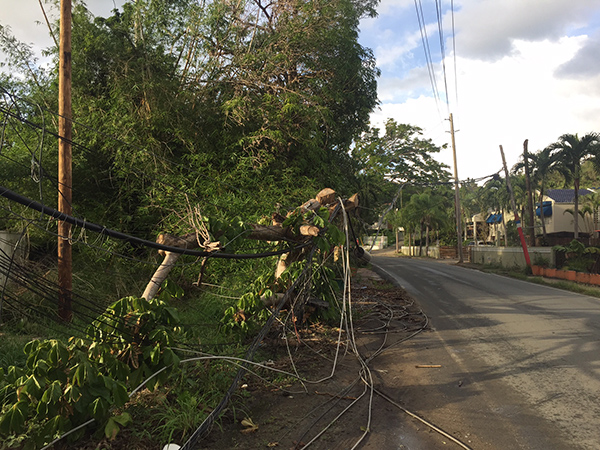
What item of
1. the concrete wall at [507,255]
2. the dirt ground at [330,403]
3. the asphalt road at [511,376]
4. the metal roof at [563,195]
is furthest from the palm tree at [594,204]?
the dirt ground at [330,403]

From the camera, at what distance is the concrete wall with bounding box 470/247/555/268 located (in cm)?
2338

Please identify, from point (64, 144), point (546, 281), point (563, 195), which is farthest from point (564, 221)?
point (64, 144)

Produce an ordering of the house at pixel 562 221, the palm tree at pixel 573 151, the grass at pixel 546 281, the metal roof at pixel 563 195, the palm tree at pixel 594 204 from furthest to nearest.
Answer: the metal roof at pixel 563 195 → the house at pixel 562 221 → the palm tree at pixel 594 204 → the palm tree at pixel 573 151 → the grass at pixel 546 281

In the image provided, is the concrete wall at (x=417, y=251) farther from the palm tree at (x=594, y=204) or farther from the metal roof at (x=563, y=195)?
the palm tree at (x=594, y=204)

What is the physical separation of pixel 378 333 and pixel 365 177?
1112 cm

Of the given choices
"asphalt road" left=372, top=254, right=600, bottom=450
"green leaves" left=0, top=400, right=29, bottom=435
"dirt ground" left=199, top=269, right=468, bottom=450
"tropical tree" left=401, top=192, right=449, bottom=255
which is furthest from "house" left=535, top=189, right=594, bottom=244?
"green leaves" left=0, top=400, right=29, bottom=435

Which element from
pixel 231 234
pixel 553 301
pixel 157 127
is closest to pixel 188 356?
pixel 231 234

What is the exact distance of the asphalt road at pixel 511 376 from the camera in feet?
14.7

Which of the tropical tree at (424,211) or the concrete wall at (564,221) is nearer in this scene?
the concrete wall at (564,221)

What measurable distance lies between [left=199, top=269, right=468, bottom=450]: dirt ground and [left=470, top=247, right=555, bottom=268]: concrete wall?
17.9 metres

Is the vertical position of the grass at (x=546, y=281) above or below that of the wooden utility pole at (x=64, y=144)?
below

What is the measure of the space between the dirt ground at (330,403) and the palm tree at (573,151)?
24.9 metres

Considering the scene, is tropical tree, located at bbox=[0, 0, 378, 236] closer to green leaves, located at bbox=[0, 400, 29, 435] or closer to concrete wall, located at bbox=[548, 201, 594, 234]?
green leaves, located at bbox=[0, 400, 29, 435]

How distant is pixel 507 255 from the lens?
27.2m
